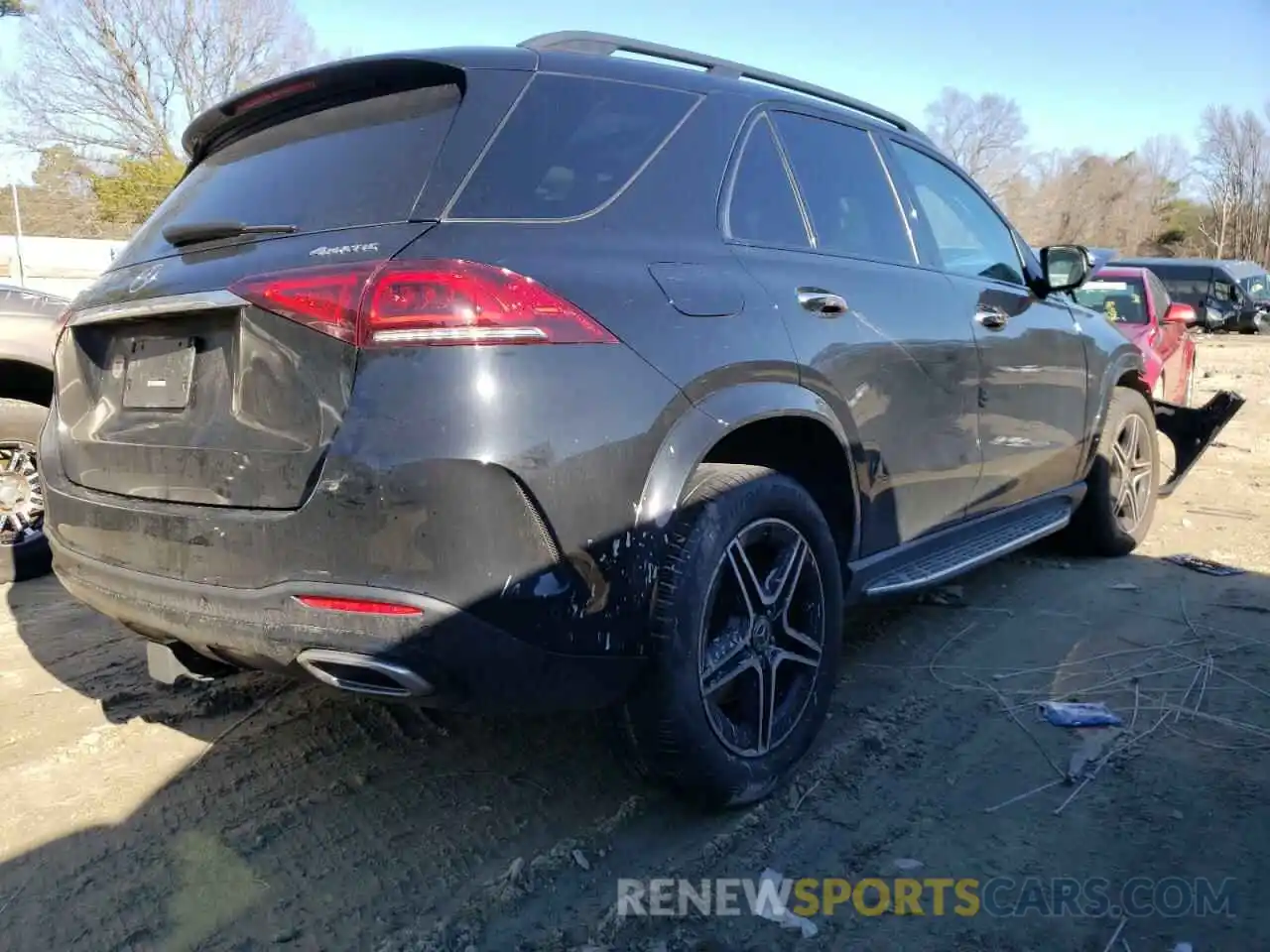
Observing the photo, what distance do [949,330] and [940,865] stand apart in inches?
72.5

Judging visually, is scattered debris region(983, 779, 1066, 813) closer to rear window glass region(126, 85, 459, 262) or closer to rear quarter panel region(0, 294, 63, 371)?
rear window glass region(126, 85, 459, 262)

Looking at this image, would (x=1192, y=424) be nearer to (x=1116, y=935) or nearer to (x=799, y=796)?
(x=799, y=796)

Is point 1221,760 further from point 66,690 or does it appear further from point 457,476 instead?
point 66,690

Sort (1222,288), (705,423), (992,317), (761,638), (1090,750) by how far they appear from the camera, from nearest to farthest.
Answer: (705,423), (761,638), (1090,750), (992,317), (1222,288)

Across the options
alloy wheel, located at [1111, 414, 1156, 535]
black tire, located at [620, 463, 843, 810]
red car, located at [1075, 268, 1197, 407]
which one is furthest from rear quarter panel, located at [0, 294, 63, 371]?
red car, located at [1075, 268, 1197, 407]

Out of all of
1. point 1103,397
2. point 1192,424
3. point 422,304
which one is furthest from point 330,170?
point 1192,424

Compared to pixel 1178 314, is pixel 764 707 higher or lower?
lower

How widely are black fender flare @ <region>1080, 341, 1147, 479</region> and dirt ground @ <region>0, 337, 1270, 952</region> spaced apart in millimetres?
1132

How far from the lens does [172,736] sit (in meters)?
3.06

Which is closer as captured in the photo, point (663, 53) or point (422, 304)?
point (422, 304)

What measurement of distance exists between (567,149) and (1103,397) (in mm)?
3389

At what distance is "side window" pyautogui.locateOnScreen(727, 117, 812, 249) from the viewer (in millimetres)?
2754

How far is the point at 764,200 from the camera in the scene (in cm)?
287

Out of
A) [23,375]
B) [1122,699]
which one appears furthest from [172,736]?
[1122,699]
